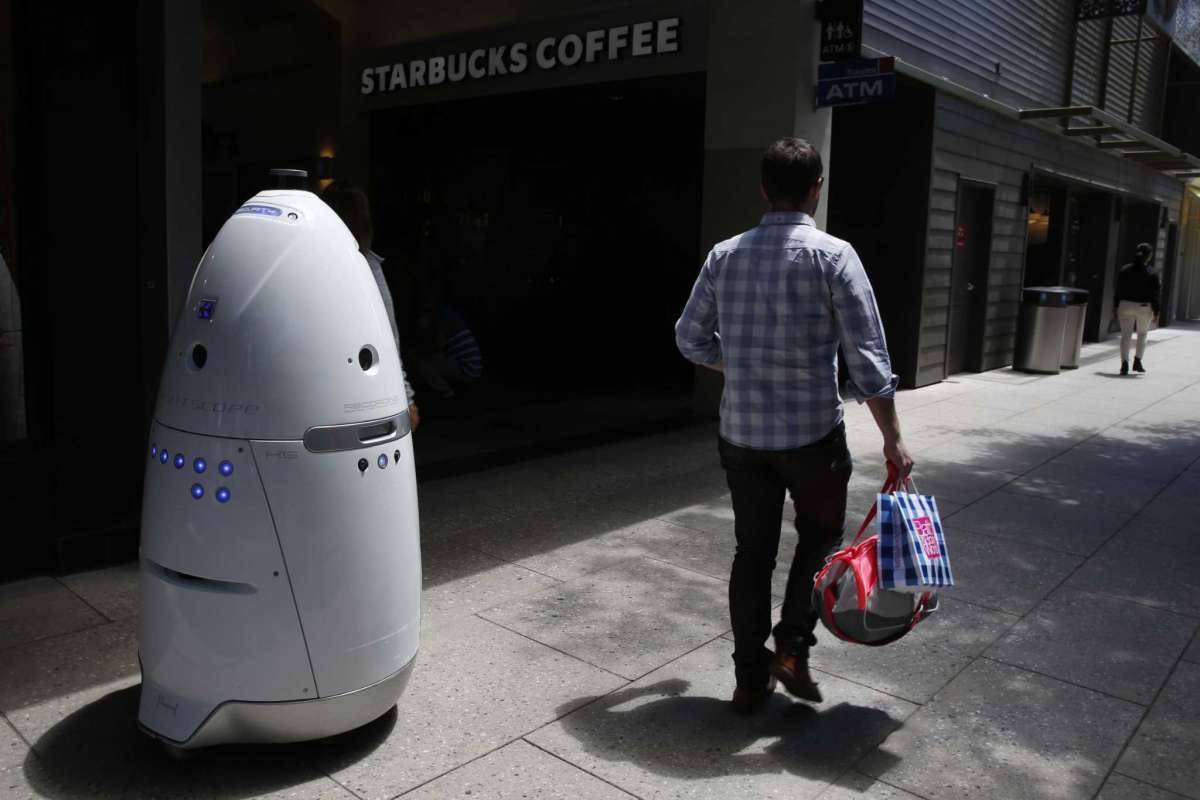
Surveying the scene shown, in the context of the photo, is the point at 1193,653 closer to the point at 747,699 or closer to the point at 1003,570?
the point at 1003,570

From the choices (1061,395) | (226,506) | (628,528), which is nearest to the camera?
(226,506)

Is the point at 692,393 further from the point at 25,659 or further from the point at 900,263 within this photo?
the point at 25,659

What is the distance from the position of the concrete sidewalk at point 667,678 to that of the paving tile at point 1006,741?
11mm

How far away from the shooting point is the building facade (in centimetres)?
498

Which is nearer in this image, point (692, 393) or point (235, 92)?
point (692, 393)

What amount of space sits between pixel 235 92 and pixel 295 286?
40.1 ft

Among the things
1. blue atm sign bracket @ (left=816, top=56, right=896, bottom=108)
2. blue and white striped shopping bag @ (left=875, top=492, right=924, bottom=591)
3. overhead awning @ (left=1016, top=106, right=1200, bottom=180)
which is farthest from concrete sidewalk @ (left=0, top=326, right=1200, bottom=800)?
overhead awning @ (left=1016, top=106, right=1200, bottom=180)

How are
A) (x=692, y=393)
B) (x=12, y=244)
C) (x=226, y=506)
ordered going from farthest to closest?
(x=692, y=393) → (x=12, y=244) → (x=226, y=506)

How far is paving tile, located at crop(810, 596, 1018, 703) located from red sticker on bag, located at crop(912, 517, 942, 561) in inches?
32.7

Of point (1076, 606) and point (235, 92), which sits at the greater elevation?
point (235, 92)

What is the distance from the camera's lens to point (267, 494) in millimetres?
2977

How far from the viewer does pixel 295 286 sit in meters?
3.02

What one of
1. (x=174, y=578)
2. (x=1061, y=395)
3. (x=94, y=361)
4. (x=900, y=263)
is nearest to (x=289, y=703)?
(x=174, y=578)

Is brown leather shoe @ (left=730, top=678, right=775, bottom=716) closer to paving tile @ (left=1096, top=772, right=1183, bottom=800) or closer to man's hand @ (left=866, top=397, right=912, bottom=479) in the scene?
man's hand @ (left=866, top=397, right=912, bottom=479)
